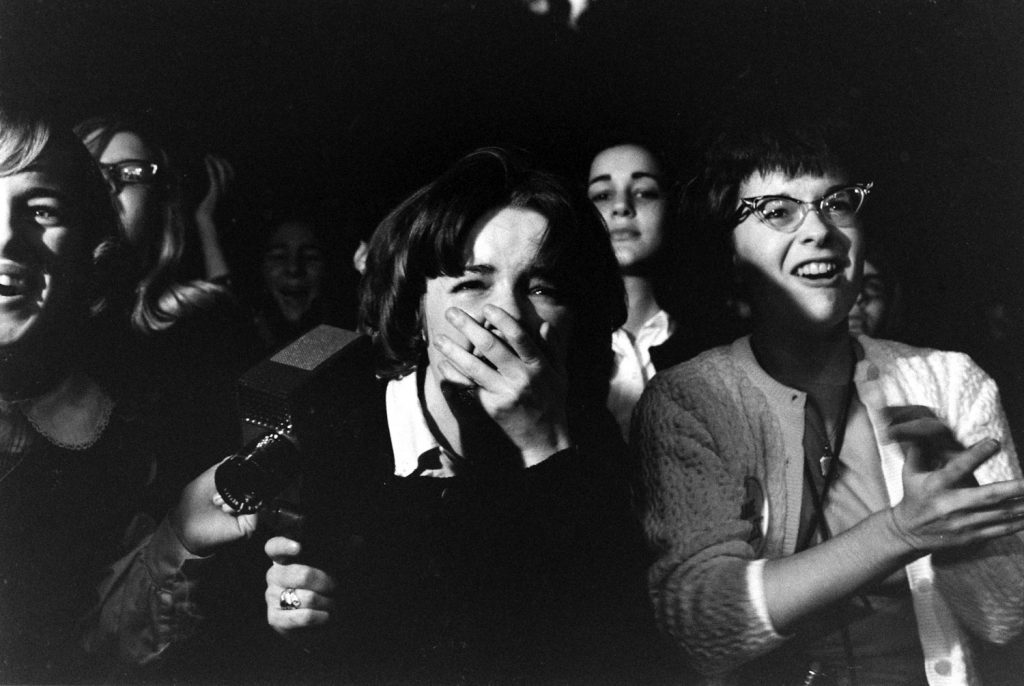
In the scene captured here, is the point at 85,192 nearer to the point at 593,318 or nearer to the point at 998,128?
the point at 593,318

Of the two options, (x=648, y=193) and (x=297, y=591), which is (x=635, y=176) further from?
(x=297, y=591)

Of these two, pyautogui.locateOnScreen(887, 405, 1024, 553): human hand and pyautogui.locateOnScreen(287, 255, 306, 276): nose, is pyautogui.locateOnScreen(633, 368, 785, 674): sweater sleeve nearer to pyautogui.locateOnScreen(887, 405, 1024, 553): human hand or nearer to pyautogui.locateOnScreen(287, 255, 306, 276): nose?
pyautogui.locateOnScreen(887, 405, 1024, 553): human hand

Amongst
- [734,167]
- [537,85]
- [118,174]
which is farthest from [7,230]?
[734,167]

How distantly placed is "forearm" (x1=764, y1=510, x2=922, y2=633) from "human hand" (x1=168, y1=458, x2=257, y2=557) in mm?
978

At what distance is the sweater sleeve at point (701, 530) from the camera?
1614mm

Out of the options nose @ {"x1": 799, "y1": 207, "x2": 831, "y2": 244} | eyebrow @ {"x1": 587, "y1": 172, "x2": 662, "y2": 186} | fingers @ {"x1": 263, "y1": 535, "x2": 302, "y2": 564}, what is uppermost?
eyebrow @ {"x1": 587, "y1": 172, "x2": 662, "y2": 186}

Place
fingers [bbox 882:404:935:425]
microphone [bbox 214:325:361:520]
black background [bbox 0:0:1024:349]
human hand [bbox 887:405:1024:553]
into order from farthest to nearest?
black background [bbox 0:0:1024:349] → fingers [bbox 882:404:935:425] → human hand [bbox 887:405:1024:553] → microphone [bbox 214:325:361:520]

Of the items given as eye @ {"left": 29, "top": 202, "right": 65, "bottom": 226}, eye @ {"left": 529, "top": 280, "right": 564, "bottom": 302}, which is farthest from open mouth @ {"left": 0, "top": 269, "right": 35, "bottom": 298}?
eye @ {"left": 529, "top": 280, "right": 564, "bottom": 302}

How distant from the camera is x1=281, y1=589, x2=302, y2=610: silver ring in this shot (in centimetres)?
166

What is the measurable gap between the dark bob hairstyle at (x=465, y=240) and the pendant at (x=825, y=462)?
422 millimetres

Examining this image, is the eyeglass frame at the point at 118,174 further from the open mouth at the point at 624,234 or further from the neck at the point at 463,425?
the open mouth at the point at 624,234

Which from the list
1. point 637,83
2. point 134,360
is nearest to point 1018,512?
point 637,83

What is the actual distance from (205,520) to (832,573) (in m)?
1.16

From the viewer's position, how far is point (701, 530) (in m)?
1.64
